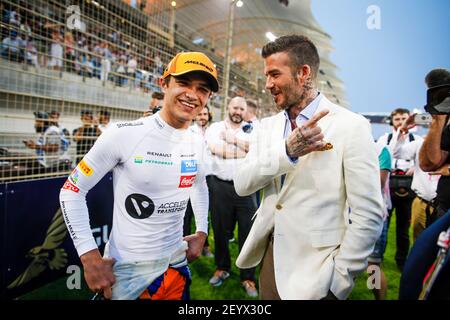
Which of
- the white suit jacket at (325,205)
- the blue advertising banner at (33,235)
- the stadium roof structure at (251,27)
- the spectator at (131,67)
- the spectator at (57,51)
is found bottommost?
the blue advertising banner at (33,235)

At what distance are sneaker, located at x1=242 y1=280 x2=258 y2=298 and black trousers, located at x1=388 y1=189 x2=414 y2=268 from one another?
1.78 meters

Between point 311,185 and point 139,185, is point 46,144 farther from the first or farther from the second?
point 311,185

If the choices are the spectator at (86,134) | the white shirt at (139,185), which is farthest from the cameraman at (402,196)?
the spectator at (86,134)

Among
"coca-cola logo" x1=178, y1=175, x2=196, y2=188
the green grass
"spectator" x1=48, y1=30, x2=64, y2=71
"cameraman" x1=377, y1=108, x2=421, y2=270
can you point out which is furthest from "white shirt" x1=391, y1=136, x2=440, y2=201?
"spectator" x1=48, y1=30, x2=64, y2=71

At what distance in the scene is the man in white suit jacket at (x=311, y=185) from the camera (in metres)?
1.02

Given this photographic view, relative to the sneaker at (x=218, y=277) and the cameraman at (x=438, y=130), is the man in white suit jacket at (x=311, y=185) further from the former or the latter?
the sneaker at (x=218, y=277)

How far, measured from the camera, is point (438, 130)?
1.25 meters

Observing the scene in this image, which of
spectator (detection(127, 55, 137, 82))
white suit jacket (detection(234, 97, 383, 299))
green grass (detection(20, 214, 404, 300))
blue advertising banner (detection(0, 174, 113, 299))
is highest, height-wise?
spectator (detection(127, 55, 137, 82))

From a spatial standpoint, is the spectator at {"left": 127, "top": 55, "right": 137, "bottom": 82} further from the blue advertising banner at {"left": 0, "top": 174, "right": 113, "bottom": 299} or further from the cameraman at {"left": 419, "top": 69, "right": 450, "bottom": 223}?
the cameraman at {"left": 419, "top": 69, "right": 450, "bottom": 223}

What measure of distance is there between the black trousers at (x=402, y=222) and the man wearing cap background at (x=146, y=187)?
2633mm

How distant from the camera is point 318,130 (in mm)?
927

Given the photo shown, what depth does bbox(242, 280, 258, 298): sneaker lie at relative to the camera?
225 cm

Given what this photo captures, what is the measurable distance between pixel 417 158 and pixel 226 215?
1707mm

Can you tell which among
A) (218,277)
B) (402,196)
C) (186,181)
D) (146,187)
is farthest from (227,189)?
(402,196)
